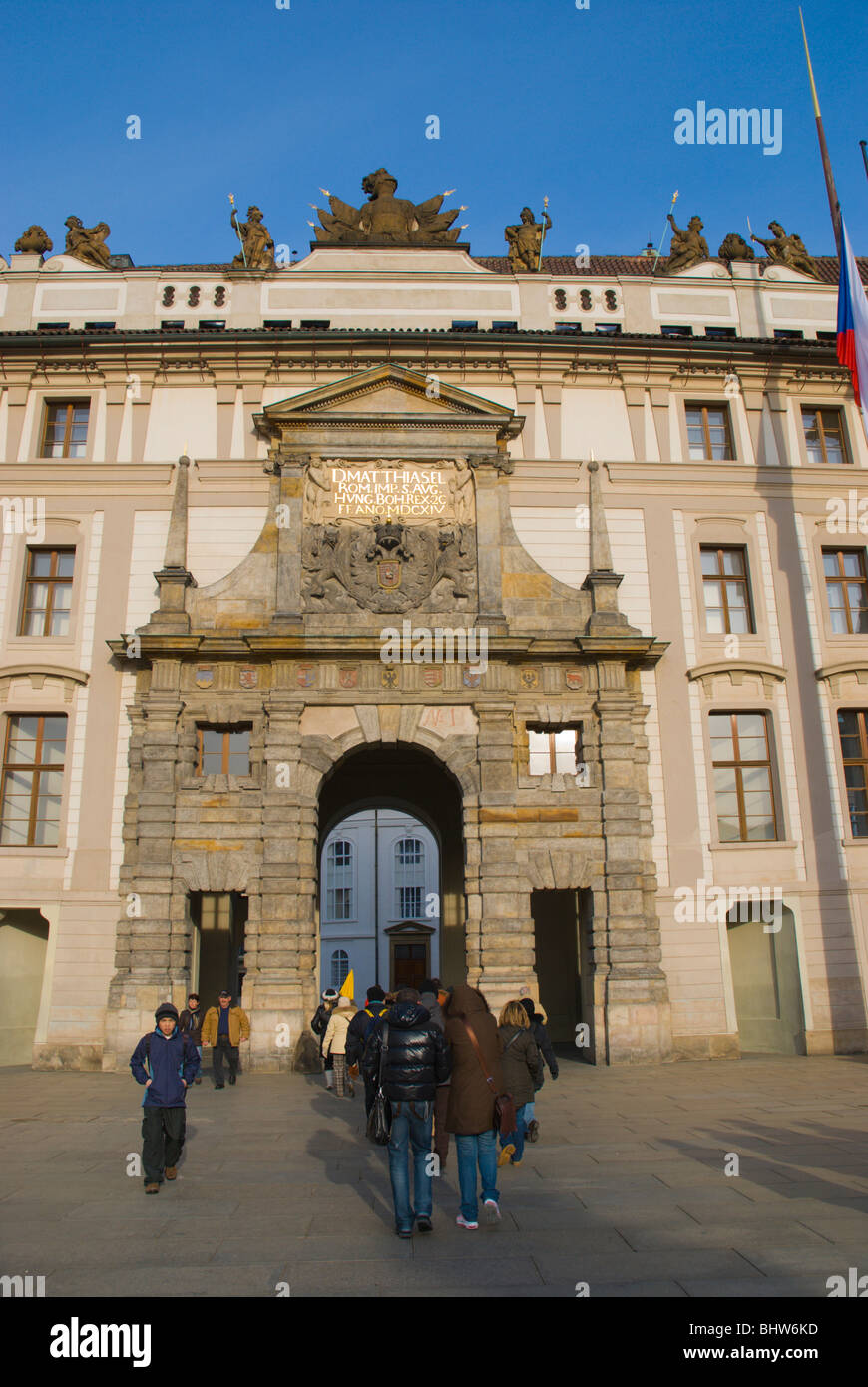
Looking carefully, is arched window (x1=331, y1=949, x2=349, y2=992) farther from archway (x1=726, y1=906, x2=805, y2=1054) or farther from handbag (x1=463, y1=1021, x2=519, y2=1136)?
handbag (x1=463, y1=1021, x2=519, y2=1136)

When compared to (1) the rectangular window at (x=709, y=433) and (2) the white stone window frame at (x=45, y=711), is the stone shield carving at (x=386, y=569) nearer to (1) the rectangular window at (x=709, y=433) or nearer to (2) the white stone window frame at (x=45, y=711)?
(2) the white stone window frame at (x=45, y=711)

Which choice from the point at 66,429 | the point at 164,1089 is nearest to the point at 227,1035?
the point at 164,1089

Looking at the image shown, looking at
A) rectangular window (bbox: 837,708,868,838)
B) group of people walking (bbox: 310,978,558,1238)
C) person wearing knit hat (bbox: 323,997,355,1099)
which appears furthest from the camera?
rectangular window (bbox: 837,708,868,838)

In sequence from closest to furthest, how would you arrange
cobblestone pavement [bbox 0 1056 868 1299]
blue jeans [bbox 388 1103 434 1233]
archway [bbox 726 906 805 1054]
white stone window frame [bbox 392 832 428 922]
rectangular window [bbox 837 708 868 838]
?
cobblestone pavement [bbox 0 1056 868 1299]
blue jeans [bbox 388 1103 434 1233]
archway [bbox 726 906 805 1054]
rectangular window [bbox 837 708 868 838]
white stone window frame [bbox 392 832 428 922]

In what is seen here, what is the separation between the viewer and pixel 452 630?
72.1 ft

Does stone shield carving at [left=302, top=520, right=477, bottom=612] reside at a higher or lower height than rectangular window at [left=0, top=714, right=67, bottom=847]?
higher

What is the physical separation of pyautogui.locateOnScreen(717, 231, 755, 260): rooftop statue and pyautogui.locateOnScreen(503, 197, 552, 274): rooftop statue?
16.2 ft

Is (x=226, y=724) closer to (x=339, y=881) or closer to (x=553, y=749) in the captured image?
(x=553, y=749)

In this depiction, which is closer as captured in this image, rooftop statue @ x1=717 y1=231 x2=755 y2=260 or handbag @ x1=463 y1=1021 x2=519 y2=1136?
handbag @ x1=463 y1=1021 x2=519 y2=1136

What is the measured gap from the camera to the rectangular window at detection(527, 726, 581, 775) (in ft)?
72.5

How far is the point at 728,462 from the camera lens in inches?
956

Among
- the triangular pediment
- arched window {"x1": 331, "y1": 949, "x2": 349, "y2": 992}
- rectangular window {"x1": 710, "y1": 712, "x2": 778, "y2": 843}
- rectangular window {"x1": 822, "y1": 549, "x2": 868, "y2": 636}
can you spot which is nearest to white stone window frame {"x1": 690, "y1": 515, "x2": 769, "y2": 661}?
rectangular window {"x1": 710, "y1": 712, "x2": 778, "y2": 843}

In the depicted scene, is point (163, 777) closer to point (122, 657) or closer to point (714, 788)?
point (122, 657)

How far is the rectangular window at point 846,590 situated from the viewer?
937 inches
